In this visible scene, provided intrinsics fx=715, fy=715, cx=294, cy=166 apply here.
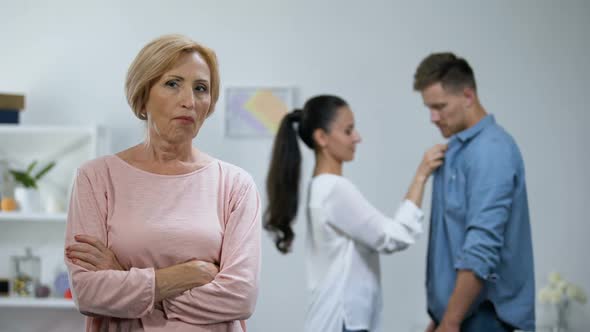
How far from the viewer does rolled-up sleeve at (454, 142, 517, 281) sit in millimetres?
1973

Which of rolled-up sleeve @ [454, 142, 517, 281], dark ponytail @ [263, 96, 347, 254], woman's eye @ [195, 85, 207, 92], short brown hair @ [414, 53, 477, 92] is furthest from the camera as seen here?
dark ponytail @ [263, 96, 347, 254]

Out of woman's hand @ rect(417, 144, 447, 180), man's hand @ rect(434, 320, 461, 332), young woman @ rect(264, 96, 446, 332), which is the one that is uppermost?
woman's hand @ rect(417, 144, 447, 180)

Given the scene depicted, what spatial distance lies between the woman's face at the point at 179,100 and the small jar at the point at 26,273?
2.31 meters

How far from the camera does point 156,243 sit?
1.47 metres

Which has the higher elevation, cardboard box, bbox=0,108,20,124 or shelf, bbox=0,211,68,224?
cardboard box, bbox=0,108,20,124

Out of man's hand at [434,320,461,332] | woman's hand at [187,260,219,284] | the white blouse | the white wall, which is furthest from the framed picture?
woman's hand at [187,260,219,284]

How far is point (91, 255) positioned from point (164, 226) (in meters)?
0.16

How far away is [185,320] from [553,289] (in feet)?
7.85

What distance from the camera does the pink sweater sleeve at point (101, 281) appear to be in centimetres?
142

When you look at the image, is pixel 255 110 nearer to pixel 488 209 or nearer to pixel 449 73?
pixel 449 73

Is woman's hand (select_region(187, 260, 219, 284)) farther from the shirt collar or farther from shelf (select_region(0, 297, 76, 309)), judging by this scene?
shelf (select_region(0, 297, 76, 309))

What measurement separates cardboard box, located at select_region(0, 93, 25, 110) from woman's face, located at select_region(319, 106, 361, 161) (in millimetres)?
1901

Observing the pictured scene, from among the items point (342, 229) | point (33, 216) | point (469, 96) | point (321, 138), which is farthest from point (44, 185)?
point (469, 96)

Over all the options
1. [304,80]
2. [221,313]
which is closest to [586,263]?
[304,80]
